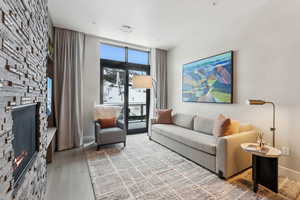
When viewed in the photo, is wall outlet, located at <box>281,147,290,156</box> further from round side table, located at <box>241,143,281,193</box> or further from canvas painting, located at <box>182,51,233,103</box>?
canvas painting, located at <box>182,51,233,103</box>

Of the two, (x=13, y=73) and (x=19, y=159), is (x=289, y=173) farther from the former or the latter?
(x=13, y=73)

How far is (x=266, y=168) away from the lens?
5.87 ft

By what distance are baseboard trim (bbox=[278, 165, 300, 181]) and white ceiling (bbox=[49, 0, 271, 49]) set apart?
8.64 ft

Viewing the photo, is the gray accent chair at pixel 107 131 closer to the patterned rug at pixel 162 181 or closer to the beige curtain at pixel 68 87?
the patterned rug at pixel 162 181

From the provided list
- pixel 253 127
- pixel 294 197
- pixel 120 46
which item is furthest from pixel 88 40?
pixel 294 197

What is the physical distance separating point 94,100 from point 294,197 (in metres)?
4.14

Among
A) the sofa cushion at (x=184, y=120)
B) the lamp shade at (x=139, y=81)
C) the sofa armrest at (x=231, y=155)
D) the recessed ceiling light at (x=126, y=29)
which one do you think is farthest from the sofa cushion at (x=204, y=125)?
the recessed ceiling light at (x=126, y=29)

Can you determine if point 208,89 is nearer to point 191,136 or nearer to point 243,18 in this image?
point 191,136

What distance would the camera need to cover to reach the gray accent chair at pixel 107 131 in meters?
3.04

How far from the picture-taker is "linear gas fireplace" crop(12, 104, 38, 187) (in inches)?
36.5

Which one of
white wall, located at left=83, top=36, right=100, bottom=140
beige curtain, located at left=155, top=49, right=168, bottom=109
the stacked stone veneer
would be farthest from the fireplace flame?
beige curtain, located at left=155, top=49, right=168, bottom=109

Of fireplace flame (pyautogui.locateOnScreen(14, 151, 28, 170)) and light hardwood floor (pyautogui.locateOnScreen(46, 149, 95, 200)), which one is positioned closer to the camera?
fireplace flame (pyautogui.locateOnScreen(14, 151, 28, 170))

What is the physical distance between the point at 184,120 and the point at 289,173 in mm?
2002

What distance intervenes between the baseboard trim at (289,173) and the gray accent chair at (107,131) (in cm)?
292
